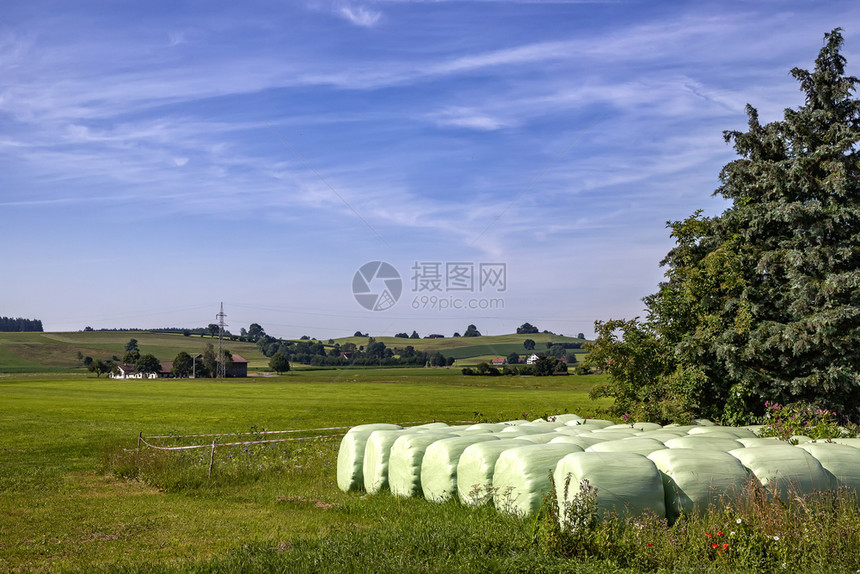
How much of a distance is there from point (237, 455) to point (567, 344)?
11019 cm

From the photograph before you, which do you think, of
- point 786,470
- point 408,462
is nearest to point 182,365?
point 408,462

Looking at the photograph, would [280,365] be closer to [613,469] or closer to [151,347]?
[151,347]

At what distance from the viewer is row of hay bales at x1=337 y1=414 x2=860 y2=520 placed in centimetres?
1027

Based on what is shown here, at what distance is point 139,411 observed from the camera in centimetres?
5041

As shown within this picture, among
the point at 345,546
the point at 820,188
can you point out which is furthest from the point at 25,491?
the point at 820,188

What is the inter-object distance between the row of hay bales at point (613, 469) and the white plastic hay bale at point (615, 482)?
1cm

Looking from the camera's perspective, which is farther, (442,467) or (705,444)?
(442,467)

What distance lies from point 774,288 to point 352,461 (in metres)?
13.9

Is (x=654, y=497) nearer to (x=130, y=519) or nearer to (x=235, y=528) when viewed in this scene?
(x=235, y=528)

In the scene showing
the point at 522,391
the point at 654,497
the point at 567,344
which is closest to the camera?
the point at 654,497

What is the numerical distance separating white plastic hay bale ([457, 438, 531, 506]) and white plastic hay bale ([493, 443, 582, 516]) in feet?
0.93

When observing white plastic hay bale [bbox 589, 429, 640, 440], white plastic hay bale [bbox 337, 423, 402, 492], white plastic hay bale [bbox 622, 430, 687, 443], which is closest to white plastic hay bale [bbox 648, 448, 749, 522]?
white plastic hay bale [bbox 622, 430, 687, 443]

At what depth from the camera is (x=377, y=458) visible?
49.3 feet

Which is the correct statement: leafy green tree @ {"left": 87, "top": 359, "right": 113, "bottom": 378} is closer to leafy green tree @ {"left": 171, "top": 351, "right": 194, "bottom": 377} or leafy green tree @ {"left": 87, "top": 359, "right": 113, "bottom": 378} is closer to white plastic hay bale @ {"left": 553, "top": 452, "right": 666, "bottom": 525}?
leafy green tree @ {"left": 171, "top": 351, "right": 194, "bottom": 377}
